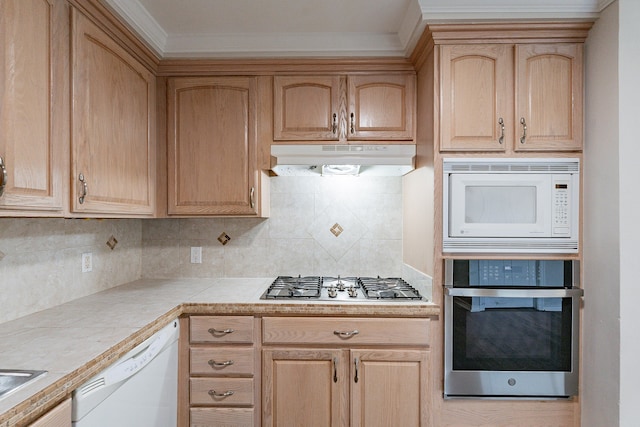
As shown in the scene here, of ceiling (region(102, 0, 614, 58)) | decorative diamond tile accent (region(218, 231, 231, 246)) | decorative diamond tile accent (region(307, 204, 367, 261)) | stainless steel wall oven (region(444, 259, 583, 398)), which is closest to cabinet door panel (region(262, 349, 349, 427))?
stainless steel wall oven (region(444, 259, 583, 398))

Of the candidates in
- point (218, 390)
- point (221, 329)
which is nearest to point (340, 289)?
point (221, 329)

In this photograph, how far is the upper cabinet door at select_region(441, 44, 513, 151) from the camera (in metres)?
1.89

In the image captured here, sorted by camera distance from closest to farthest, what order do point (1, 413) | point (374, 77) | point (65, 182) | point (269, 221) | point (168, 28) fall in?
point (1, 413) → point (65, 182) → point (168, 28) → point (374, 77) → point (269, 221)

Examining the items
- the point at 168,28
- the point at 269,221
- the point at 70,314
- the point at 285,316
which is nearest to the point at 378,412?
the point at 285,316

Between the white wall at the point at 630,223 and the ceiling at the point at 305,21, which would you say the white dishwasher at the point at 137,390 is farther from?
the white wall at the point at 630,223

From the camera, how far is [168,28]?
7.02ft

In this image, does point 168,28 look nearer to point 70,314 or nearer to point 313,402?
point 70,314

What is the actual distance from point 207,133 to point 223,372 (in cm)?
137

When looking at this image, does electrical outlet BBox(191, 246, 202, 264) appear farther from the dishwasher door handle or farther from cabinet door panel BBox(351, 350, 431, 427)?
cabinet door panel BBox(351, 350, 431, 427)

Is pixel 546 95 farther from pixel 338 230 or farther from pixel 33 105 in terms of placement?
pixel 33 105

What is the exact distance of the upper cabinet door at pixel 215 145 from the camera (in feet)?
7.48

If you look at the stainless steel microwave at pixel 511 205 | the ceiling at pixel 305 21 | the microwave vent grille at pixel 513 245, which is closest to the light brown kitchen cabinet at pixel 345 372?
the microwave vent grille at pixel 513 245

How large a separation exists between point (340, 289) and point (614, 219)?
1385 mm

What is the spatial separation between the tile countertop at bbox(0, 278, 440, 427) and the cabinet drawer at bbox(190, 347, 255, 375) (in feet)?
0.66
